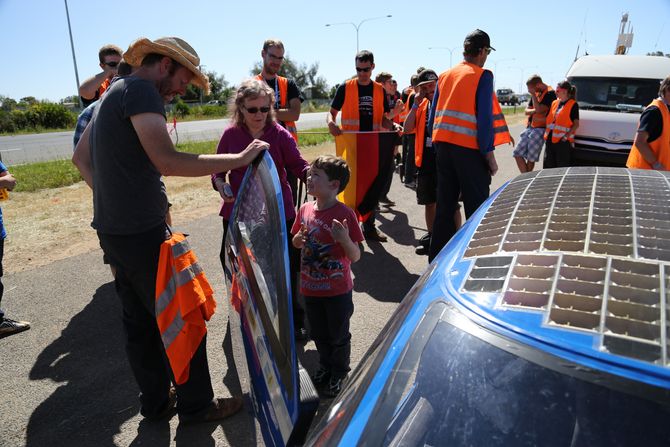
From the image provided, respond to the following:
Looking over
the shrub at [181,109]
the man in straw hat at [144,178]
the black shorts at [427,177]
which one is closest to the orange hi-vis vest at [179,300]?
the man in straw hat at [144,178]

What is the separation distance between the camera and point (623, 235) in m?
1.49

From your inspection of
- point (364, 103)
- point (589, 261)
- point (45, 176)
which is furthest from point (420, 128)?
point (45, 176)

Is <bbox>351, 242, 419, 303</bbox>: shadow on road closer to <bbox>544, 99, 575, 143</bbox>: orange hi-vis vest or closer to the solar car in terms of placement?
the solar car

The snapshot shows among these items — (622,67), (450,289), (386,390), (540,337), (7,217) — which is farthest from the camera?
(622,67)

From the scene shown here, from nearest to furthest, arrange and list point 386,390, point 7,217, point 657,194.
A: point 386,390 < point 657,194 < point 7,217

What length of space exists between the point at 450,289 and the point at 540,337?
1.11 ft

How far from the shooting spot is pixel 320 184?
2.62m

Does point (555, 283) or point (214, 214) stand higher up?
point (555, 283)

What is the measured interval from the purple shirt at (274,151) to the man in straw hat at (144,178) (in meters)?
0.47

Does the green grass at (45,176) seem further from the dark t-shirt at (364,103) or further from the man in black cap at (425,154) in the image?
the man in black cap at (425,154)

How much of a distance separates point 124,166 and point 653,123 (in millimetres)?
4455

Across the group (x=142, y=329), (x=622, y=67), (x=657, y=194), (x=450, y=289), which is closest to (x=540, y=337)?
(x=450, y=289)

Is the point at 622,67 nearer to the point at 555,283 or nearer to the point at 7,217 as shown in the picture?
the point at 555,283

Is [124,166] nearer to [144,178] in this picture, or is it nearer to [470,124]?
[144,178]
